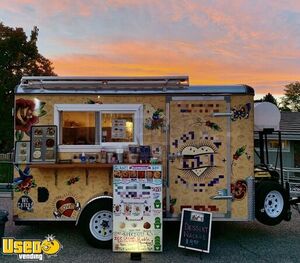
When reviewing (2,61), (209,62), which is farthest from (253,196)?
(2,61)

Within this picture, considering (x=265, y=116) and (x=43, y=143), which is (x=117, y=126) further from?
(x=265, y=116)

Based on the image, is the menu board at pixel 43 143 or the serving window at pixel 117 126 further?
the serving window at pixel 117 126

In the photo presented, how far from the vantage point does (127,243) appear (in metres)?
5.88

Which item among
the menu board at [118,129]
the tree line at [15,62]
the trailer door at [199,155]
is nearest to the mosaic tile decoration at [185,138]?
the trailer door at [199,155]

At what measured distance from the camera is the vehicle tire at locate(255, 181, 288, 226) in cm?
654

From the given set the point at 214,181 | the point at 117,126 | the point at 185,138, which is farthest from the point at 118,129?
the point at 214,181

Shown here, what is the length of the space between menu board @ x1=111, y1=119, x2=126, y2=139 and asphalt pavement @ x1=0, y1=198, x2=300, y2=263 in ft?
6.14

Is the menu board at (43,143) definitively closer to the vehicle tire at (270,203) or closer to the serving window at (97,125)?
the serving window at (97,125)

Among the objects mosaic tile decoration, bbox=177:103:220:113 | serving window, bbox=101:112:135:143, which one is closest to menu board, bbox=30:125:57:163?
serving window, bbox=101:112:135:143

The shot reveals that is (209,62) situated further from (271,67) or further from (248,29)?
(271,67)

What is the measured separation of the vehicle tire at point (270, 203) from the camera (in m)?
6.54

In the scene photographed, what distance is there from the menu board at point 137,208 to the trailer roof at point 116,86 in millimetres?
1333

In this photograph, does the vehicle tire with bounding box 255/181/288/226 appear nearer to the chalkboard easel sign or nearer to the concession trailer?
the concession trailer

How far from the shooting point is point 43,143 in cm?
629
